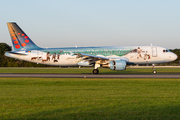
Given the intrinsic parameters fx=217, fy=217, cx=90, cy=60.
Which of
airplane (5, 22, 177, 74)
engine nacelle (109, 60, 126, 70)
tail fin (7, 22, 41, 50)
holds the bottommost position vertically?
engine nacelle (109, 60, 126, 70)

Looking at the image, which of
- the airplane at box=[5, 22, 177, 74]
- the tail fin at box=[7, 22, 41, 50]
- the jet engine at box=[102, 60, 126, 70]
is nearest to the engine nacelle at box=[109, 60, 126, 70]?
the jet engine at box=[102, 60, 126, 70]

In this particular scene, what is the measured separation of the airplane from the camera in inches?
1369

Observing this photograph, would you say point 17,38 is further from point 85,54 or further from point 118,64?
point 118,64

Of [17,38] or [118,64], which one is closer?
[118,64]

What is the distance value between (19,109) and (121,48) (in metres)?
27.5

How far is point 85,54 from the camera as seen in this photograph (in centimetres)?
3412

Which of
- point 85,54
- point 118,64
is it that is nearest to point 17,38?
point 85,54

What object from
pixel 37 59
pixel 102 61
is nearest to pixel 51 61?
pixel 37 59

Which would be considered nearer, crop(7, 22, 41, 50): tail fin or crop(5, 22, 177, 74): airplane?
crop(5, 22, 177, 74): airplane

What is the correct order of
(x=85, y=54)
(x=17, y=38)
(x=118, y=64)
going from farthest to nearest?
(x=17, y=38) → (x=85, y=54) → (x=118, y=64)

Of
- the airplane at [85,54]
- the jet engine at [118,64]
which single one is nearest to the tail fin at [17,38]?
the airplane at [85,54]

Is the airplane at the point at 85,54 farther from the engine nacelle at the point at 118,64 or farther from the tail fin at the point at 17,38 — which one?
the engine nacelle at the point at 118,64

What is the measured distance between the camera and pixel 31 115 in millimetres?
8297

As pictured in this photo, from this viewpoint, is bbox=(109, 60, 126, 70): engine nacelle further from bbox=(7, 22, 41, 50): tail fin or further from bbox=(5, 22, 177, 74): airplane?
bbox=(7, 22, 41, 50): tail fin
